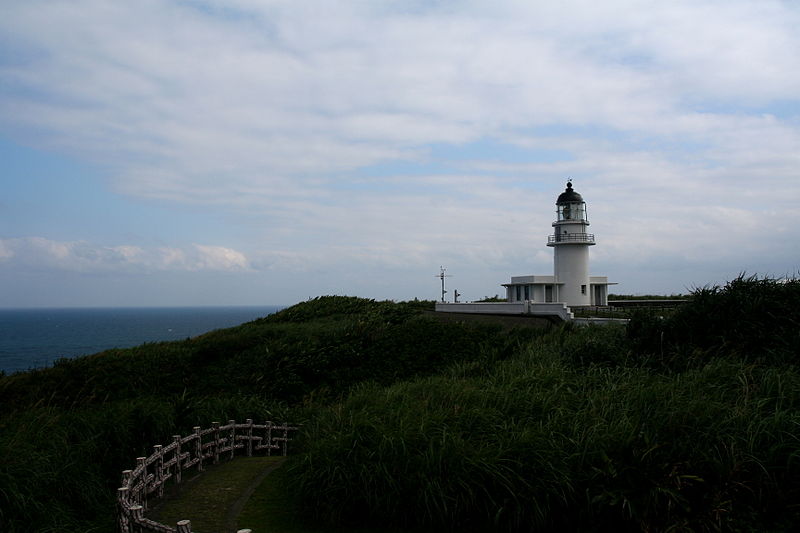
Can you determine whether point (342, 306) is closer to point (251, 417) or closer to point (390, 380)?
point (390, 380)

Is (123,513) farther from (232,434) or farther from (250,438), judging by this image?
(250,438)

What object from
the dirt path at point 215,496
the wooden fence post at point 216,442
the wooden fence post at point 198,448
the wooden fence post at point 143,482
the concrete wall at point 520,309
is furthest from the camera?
the concrete wall at point 520,309

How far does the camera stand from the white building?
37.2 metres

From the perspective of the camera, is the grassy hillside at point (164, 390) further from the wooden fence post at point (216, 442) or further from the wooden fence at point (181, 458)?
the wooden fence post at point (216, 442)

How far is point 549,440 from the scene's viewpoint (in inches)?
345

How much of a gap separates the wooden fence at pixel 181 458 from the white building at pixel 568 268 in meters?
25.9

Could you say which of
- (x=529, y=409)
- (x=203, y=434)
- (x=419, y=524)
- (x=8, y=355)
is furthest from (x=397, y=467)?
(x=8, y=355)

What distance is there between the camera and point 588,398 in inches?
413

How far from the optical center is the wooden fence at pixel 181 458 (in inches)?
284

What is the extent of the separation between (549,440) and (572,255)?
2992 centimetres

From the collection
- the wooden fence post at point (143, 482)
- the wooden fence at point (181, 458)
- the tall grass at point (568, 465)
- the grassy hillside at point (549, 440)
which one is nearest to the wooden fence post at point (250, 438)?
the wooden fence at point (181, 458)

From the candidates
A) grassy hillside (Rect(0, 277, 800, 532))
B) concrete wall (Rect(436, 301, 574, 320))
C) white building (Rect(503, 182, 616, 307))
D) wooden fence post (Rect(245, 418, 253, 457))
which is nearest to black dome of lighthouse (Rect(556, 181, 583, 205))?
white building (Rect(503, 182, 616, 307))

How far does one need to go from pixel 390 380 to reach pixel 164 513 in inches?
462

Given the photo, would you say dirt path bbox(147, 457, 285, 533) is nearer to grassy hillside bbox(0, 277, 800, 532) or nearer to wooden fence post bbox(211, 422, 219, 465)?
wooden fence post bbox(211, 422, 219, 465)
